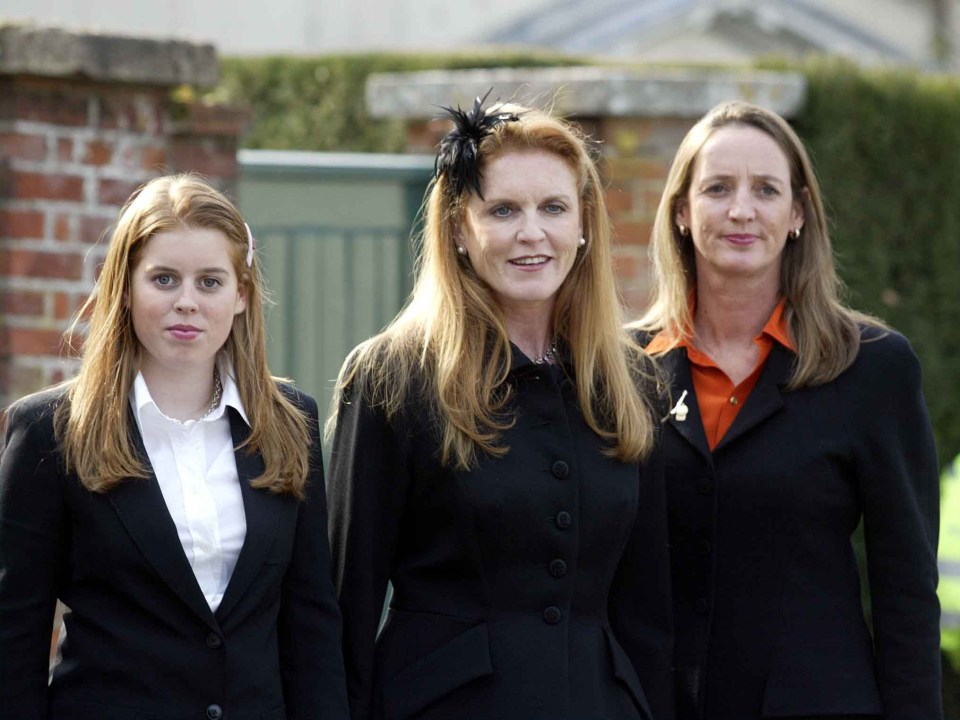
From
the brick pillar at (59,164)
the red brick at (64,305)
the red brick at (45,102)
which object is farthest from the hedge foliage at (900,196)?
the red brick at (64,305)

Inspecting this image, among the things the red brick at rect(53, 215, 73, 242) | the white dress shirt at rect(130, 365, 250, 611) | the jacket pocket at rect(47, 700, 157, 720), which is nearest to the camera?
the jacket pocket at rect(47, 700, 157, 720)

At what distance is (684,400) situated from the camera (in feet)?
12.8

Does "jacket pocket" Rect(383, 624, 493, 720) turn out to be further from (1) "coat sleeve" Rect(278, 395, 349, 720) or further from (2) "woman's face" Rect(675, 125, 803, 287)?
(2) "woman's face" Rect(675, 125, 803, 287)

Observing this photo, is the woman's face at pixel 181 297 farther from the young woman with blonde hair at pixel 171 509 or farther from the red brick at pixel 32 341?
the red brick at pixel 32 341

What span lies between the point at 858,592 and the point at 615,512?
2.14 feet

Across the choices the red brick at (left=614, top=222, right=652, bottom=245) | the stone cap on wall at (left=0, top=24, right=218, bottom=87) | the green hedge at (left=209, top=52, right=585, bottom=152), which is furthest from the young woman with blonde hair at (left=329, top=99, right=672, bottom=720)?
the green hedge at (left=209, top=52, right=585, bottom=152)

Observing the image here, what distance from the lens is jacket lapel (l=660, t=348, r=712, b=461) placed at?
12.5ft

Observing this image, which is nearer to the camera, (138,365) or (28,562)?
(28,562)

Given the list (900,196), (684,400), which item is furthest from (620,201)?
(684,400)

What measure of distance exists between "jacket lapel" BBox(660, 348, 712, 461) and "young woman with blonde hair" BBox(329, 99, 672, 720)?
5.6 inches

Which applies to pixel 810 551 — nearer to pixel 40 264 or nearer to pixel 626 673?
pixel 626 673

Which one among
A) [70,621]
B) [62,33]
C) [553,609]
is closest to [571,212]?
[553,609]

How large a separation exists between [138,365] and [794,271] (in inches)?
63.1

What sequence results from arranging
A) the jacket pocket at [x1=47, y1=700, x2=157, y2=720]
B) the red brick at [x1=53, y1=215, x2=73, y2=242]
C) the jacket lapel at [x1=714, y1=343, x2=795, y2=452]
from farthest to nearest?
the red brick at [x1=53, y1=215, x2=73, y2=242] < the jacket lapel at [x1=714, y1=343, x2=795, y2=452] < the jacket pocket at [x1=47, y1=700, x2=157, y2=720]
